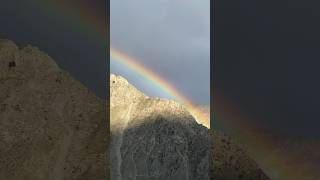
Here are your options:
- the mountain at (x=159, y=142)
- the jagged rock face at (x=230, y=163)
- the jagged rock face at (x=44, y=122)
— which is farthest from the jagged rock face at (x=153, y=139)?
the jagged rock face at (x=44, y=122)

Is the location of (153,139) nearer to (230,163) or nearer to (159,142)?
(159,142)

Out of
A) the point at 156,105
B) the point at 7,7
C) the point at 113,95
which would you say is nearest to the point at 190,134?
the point at 156,105

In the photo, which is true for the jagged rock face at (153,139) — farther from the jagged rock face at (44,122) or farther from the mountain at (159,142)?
the jagged rock face at (44,122)

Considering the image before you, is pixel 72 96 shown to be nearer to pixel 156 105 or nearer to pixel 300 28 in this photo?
pixel 156 105

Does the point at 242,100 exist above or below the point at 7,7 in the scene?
below

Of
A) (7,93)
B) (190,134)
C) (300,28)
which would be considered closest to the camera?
(7,93)

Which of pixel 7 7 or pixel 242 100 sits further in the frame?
pixel 242 100

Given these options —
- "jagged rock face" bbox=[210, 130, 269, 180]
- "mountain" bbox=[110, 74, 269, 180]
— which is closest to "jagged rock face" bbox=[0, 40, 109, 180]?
"mountain" bbox=[110, 74, 269, 180]

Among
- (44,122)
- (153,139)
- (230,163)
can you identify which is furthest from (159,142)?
(44,122)
